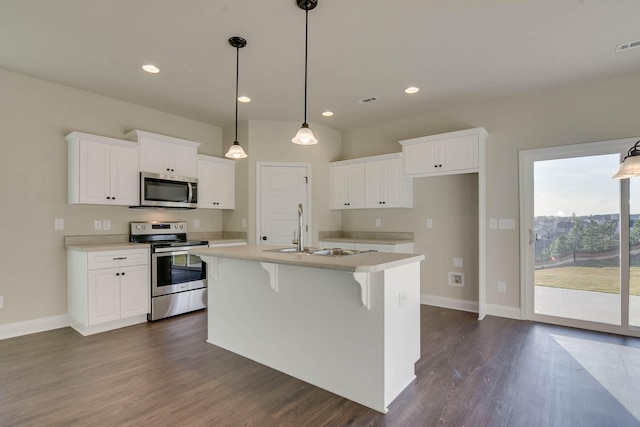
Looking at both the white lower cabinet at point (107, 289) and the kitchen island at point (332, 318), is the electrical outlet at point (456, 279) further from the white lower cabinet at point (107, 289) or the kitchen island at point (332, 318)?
the white lower cabinet at point (107, 289)

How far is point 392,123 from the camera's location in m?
5.11

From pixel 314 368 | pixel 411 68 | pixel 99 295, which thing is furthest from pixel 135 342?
pixel 411 68

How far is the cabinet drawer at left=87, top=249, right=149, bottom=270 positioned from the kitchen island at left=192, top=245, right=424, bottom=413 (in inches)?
54.7

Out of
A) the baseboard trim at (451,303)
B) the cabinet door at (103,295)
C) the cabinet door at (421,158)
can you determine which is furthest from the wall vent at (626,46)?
the cabinet door at (103,295)

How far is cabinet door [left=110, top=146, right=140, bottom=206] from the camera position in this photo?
3869 millimetres

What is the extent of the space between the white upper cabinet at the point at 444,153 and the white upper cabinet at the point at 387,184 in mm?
177

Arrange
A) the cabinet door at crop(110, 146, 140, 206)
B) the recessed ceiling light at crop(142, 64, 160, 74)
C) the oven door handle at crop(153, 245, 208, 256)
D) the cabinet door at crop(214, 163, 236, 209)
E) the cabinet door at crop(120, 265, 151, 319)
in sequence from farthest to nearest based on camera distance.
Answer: the cabinet door at crop(214, 163, 236, 209) → the oven door handle at crop(153, 245, 208, 256) → the cabinet door at crop(110, 146, 140, 206) → the cabinet door at crop(120, 265, 151, 319) → the recessed ceiling light at crop(142, 64, 160, 74)

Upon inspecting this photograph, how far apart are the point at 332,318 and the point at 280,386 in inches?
25.4

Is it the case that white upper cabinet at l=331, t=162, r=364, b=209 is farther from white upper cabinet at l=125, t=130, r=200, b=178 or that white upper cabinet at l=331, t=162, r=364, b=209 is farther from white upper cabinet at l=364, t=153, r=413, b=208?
white upper cabinet at l=125, t=130, r=200, b=178

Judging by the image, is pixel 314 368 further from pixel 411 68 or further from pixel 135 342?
pixel 411 68

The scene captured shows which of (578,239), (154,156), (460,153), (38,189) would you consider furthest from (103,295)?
(578,239)

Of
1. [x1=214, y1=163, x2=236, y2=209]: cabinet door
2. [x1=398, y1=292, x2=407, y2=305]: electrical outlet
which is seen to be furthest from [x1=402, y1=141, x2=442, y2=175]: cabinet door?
[x1=214, y1=163, x2=236, y2=209]: cabinet door

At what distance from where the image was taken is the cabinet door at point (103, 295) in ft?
11.3

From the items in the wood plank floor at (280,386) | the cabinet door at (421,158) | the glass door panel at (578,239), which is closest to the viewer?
the wood plank floor at (280,386)
